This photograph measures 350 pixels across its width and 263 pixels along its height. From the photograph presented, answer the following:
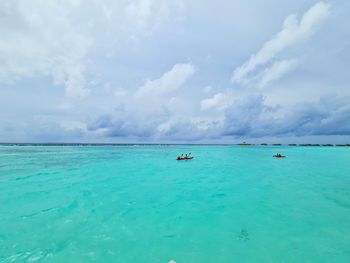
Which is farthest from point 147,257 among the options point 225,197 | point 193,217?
point 225,197

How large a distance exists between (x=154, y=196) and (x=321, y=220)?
1241 centimetres

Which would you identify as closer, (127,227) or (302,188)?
(127,227)

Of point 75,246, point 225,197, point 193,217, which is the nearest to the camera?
point 75,246

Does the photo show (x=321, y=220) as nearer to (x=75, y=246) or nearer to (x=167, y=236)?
(x=167, y=236)

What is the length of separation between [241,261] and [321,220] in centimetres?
749

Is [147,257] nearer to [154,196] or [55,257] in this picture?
[55,257]

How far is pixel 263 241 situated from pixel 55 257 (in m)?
9.49

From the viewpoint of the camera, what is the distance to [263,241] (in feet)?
30.1

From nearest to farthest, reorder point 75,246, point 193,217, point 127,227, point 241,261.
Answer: point 241,261 → point 75,246 → point 127,227 → point 193,217

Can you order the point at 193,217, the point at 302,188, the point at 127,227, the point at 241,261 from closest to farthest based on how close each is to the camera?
the point at 241,261 → the point at 127,227 → the point at 193,217 → the point at 302,188

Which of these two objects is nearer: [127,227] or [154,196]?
[127,227]

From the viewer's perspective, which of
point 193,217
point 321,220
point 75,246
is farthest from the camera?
point 193,217

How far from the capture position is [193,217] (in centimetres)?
1239

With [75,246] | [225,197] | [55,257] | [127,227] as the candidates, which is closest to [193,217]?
[127,227]
